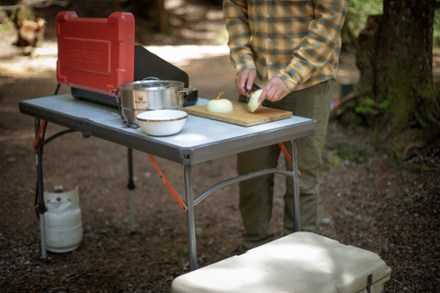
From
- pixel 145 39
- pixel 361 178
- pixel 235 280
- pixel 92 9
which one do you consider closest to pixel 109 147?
pixel 361 178

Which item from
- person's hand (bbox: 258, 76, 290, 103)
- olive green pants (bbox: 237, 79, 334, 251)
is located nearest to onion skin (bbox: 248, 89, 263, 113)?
person's hand (bbox: 258, 76, 290, 103)

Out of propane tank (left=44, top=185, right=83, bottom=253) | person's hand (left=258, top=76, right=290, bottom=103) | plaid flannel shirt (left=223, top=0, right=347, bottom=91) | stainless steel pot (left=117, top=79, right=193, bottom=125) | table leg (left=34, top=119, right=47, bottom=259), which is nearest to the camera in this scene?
stainless steel pot (left=117, top=79, right=193, bottom=125)

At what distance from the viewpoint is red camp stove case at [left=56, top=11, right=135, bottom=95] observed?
95.9 inches

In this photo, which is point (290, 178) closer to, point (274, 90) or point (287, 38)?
point (274, 90)

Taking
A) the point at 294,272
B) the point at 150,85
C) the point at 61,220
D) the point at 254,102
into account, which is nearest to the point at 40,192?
the point at 61,220

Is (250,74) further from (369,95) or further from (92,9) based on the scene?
(92,9)

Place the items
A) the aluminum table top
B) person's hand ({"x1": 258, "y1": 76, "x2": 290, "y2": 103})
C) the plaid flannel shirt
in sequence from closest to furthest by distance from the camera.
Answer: the aluminum table top, person's hand ({"x1": 258, "y1": 76, "x2": 290, "y2": 103}), the plaid flannel shirt

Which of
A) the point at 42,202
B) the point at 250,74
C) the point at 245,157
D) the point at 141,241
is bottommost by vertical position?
the point at 141,241

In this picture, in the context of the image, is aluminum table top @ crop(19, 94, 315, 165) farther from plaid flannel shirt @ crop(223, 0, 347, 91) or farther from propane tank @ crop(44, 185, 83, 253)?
propane tank @ crop(44, 185, 83, 253)

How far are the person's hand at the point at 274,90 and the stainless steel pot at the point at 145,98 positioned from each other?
1.10ft

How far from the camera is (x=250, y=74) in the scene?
107 inches

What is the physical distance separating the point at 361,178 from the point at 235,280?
9.24ft

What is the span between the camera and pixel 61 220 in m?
3.28

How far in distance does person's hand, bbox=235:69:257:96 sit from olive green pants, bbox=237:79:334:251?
189 millimetres
